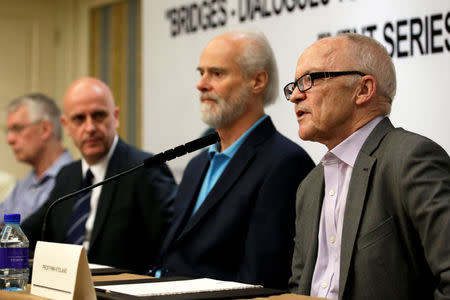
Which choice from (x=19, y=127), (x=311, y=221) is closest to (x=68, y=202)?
(x=19, y=127)

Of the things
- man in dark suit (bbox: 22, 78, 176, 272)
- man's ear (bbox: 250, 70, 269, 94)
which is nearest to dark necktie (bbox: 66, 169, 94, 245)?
man in dark suit (bbox: 22, 78, 176, 272)

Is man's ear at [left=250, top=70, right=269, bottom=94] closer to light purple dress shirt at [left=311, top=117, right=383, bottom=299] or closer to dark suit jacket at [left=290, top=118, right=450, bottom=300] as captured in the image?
light purple dress shirt at [left=311, top=117, right=383, bottom=299]

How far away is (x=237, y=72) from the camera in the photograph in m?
2.79

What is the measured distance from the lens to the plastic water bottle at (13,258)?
1.80 m

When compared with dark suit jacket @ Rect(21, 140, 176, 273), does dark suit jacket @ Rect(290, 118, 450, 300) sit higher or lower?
higher

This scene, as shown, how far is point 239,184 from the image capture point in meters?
2.52

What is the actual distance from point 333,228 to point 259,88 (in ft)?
3.26

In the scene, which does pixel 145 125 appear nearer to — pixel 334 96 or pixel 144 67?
pixel 144 67

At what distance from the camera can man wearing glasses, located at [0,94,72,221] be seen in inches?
163

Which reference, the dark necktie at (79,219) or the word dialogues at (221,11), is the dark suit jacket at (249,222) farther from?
the word dialogues at (221,11)

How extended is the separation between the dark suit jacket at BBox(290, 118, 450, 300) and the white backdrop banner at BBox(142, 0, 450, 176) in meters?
0.99

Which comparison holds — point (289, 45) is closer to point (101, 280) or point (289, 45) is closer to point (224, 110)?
point (224, 110)

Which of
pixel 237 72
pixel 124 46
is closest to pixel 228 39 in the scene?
pixel 237 72

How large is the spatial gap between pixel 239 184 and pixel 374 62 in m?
0.74
